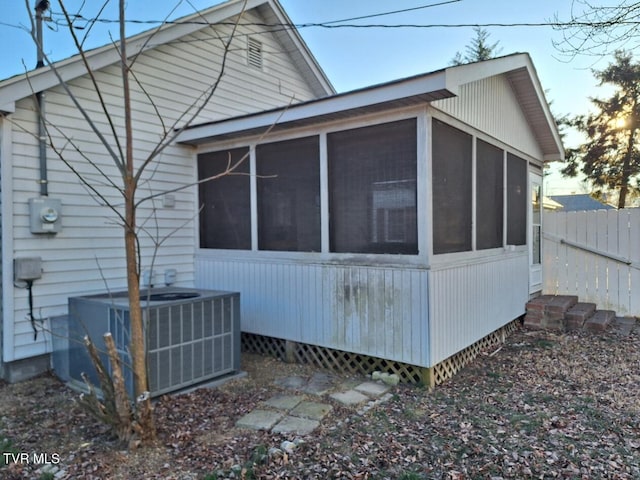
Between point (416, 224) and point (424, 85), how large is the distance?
3.86 feet

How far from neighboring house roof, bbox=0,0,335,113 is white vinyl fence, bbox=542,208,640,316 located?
5099 mm

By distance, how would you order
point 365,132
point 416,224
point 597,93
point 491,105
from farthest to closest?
point 597,93 → point 491,105 → point 365,132 → point 416,224

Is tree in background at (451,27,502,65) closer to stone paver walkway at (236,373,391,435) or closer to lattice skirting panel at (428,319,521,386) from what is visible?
lattice skirting panel at (428,319,521,386)

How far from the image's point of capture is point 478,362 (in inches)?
187

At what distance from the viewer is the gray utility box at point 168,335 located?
3539mm

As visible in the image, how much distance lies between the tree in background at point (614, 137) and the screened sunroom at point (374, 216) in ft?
23.7

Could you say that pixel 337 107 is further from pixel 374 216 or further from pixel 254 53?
pixel 254 53

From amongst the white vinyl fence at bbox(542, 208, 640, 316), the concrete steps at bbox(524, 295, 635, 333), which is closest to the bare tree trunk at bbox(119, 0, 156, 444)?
the concrete steps at bbox(524, 295, 635, 333)

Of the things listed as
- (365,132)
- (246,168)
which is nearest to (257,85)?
(246,168)

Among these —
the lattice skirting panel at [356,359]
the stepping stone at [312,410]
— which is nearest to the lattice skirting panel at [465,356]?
the lattice skirting panel at [356,359]

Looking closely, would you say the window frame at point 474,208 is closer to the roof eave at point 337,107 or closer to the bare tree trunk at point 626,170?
the roof eave at point 337,107

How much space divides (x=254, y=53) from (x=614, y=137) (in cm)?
988

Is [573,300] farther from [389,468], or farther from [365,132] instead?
[389,468]

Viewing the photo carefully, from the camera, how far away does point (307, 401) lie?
359 cm
